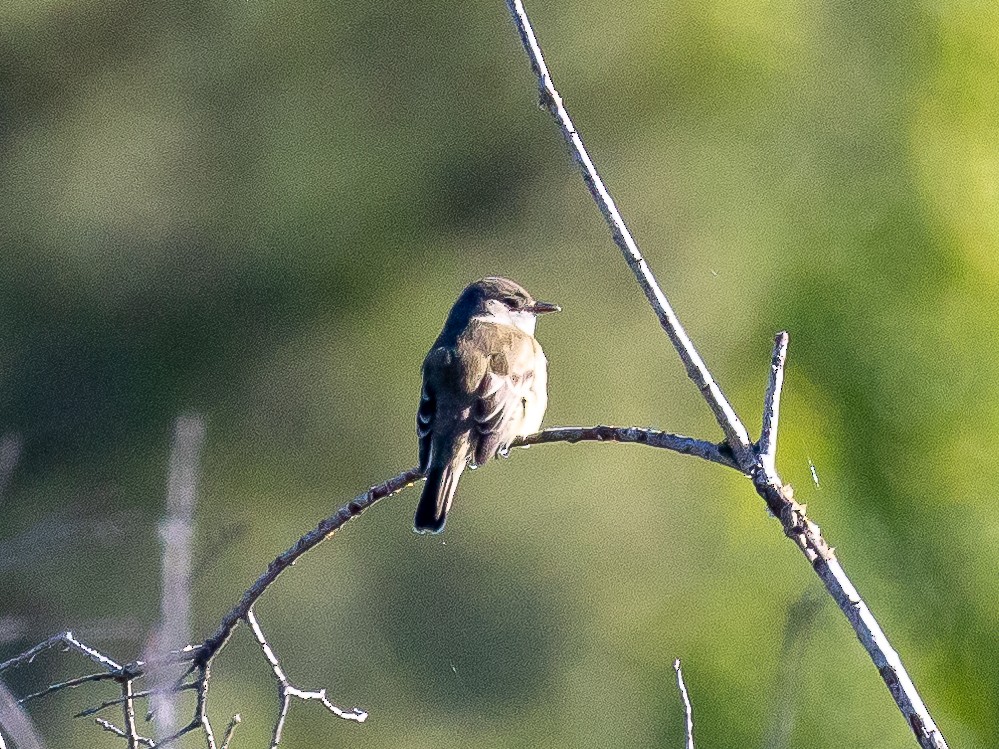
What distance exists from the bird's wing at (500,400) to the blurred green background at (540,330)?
4.49 meters

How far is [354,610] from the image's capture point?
990 cm

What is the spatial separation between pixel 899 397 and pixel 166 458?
4.97 meters

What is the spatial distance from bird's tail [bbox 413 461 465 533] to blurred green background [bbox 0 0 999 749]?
490cm

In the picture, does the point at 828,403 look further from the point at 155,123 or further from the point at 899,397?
the point at 155,123

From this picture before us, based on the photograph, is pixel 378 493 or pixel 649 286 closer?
pixel 649 286

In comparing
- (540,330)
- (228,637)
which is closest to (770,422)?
(228,637)

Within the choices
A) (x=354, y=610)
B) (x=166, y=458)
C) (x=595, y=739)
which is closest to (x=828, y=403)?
(x=595, y=739)

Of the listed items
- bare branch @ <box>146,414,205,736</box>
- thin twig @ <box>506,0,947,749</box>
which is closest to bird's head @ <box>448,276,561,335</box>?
bare branch @ <box>146,414,205,736</box>

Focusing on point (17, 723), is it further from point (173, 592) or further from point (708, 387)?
point (708, 387)

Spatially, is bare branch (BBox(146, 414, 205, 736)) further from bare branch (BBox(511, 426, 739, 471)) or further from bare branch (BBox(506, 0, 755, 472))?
bare branch (BBox(506, 0, 755, 472))

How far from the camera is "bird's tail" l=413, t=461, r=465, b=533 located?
4.75 metres

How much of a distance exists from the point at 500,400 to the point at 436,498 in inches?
17.9

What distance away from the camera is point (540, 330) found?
985cm

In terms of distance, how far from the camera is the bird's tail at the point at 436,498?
475 centimetres
